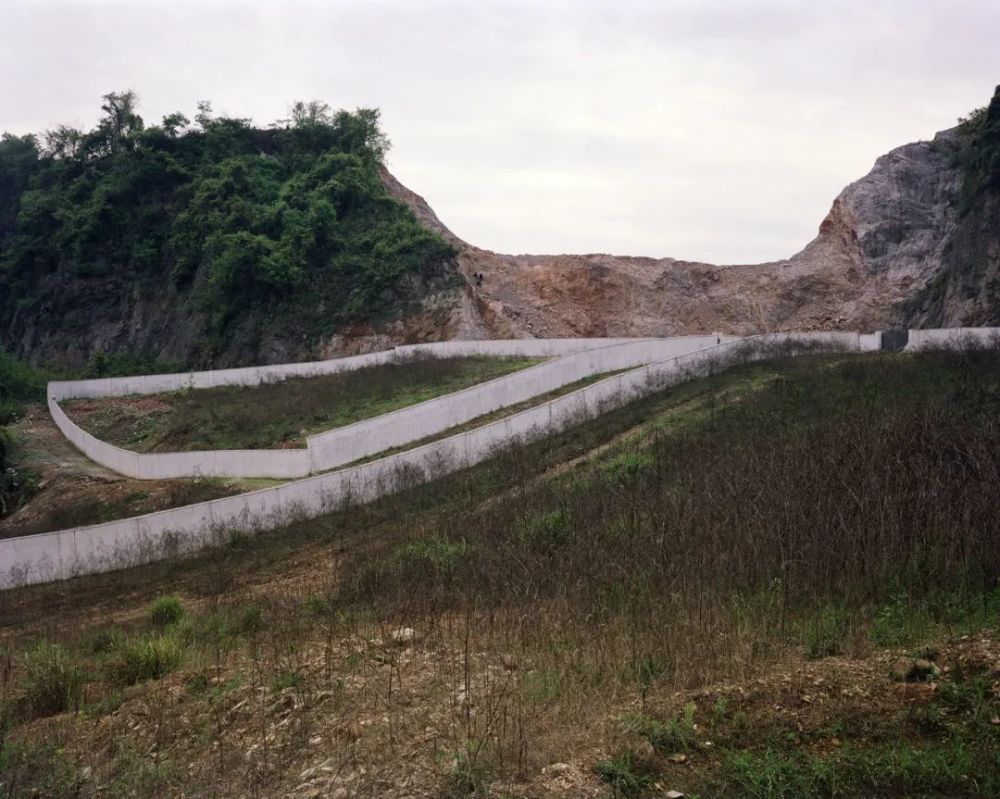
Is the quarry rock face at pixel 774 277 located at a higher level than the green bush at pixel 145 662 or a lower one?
higher

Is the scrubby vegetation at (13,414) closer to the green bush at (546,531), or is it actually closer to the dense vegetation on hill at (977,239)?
the green bush at (546,531)

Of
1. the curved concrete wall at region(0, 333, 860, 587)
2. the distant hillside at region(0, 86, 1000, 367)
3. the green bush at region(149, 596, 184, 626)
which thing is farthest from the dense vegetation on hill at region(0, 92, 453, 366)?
the green bush at region(149, 596, 184, 626)

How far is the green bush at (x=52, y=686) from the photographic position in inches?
330

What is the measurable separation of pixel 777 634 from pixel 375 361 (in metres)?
28.7

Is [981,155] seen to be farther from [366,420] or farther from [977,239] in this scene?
[366,420]

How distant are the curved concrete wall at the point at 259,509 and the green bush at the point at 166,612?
19.4 feet

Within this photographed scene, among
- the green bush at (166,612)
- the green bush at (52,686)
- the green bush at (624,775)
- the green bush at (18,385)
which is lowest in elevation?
the green bush at (166,612)

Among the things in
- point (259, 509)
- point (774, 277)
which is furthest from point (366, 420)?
point (774, 277)

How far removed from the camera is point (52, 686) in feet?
27.9

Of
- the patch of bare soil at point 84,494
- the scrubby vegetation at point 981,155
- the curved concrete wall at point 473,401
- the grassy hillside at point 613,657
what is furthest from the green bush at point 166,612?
the scrubby vegetation at point 981,155

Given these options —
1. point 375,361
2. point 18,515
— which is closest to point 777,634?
point 18,515

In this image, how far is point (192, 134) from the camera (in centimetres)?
Result: 4872

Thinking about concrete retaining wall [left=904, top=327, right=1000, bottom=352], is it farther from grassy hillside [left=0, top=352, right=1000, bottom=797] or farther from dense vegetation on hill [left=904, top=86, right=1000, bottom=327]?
grassy hillside [left=0, top=352, right=1000, bottom=797]

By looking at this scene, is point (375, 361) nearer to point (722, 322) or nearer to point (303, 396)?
point (303, 396)
